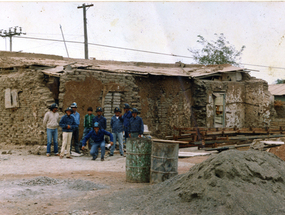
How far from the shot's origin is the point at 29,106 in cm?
1055

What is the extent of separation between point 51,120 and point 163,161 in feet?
14.2

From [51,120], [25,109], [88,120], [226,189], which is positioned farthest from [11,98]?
[226,189]

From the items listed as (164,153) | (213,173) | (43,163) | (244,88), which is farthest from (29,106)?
(244,88)

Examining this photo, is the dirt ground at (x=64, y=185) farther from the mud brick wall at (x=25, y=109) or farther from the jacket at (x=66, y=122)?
the mud brick wall at (x=25, y=109)

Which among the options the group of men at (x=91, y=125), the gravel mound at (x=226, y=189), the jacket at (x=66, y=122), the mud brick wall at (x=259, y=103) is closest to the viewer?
the gravel mound at (x=226, y=189)

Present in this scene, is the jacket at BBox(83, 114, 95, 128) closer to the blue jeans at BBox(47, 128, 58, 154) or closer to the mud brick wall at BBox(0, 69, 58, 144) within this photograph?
the blue jeans at BBox(47, 128, 58, 154)

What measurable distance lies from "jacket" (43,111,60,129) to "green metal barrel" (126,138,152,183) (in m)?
3.57

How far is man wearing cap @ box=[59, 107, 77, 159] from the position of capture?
9.12 m

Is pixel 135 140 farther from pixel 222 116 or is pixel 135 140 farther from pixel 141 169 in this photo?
pixel 222 116

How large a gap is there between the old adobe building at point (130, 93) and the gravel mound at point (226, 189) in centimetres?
573

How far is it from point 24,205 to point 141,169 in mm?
2353

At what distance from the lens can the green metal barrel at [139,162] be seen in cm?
647

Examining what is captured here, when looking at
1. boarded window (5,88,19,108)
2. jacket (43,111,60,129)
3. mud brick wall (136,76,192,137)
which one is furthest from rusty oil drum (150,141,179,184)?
mud brick wall (136,76,192,137)

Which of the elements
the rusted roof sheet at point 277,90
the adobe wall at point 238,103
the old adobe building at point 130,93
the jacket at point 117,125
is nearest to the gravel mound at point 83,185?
the jacket at point 117,125
